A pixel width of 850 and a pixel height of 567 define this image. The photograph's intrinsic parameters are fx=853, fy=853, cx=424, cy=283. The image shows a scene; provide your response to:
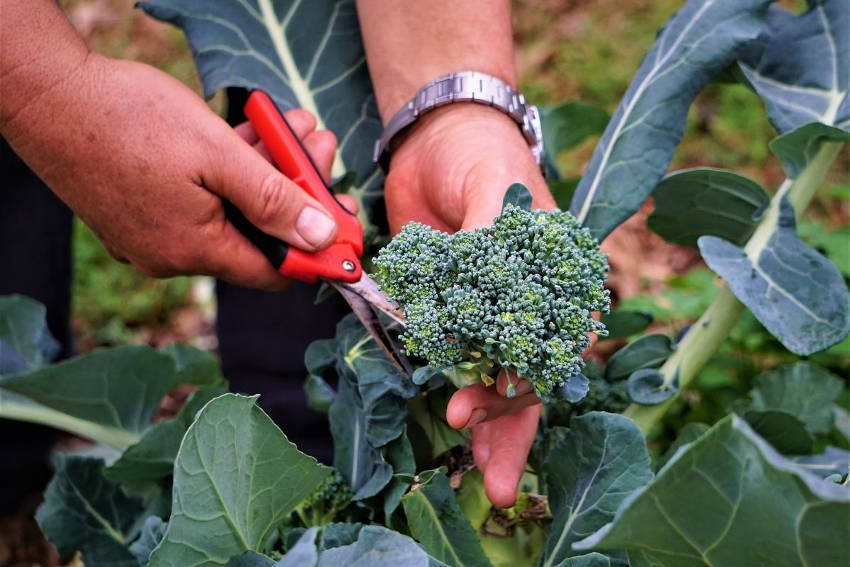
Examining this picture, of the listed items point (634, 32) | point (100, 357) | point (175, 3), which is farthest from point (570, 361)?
point (634, 32)

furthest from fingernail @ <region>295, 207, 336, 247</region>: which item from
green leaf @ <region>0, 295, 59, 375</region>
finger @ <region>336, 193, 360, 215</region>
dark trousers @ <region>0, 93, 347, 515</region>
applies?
green leaf @ <region>0, 295, 59, 375</region>

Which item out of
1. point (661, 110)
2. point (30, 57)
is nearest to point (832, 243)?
point (661, 110)

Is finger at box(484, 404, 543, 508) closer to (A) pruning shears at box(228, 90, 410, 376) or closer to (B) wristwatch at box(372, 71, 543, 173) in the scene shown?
(A) pruning shears at box(228, 90, 410, 376)

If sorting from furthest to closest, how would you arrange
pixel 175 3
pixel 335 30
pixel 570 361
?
pixel 335 30 < pixel 175 3 < pixel 570 361

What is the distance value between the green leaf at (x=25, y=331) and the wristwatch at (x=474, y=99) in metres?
0.94

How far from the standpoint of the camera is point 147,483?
175 centimetres

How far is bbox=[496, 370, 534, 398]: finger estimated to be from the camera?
1103mm

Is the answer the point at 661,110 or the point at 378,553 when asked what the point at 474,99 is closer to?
the point at 661,110

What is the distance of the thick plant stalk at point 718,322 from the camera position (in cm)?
156

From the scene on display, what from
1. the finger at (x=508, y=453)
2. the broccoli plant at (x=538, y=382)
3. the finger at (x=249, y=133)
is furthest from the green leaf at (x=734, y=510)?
the finger at (x=249, y=133)

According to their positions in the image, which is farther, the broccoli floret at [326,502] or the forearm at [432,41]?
the forearm at [432,41]

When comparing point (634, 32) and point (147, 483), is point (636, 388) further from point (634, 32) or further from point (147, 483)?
point (634, 32)

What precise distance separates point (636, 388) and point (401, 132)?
0.64 meters

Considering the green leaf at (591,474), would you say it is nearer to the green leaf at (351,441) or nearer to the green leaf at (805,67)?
the green leaf at (351,441)
